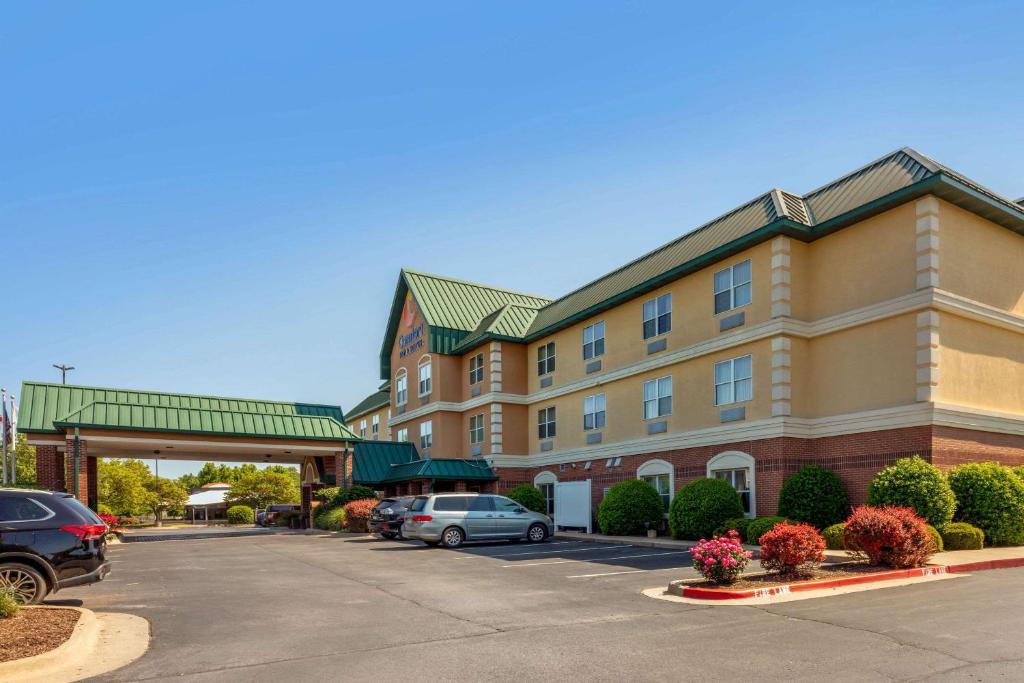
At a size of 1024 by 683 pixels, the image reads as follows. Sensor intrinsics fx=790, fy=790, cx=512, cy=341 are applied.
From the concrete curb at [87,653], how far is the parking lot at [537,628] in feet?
0.93

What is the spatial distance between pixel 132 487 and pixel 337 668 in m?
60.5

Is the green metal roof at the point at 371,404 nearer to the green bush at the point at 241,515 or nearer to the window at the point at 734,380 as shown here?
the green bush at the point at 241,515

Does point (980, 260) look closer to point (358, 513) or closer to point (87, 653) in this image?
point (87, 653)

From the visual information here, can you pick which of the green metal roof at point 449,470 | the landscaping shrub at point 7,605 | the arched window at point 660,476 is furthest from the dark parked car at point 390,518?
the landscaping shrub at point 7,605

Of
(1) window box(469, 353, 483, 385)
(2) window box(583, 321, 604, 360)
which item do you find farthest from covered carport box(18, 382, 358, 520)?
(2) window box(583, 321, 604, 360)

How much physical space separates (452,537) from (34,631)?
15.2 meters

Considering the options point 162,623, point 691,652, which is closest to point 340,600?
point 162,623

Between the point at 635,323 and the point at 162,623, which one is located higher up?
the point at 635,323

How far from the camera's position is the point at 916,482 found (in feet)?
60.7

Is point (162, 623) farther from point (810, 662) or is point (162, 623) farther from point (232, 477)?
point (232, 477)

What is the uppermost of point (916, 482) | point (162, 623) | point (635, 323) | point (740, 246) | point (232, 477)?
point (740, 246)

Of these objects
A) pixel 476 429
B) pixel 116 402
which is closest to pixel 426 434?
pixel 476 429

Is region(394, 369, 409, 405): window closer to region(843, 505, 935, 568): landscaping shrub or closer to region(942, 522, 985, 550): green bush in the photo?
region(942, 522, 985, 550): green bush

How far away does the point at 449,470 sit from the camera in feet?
117
